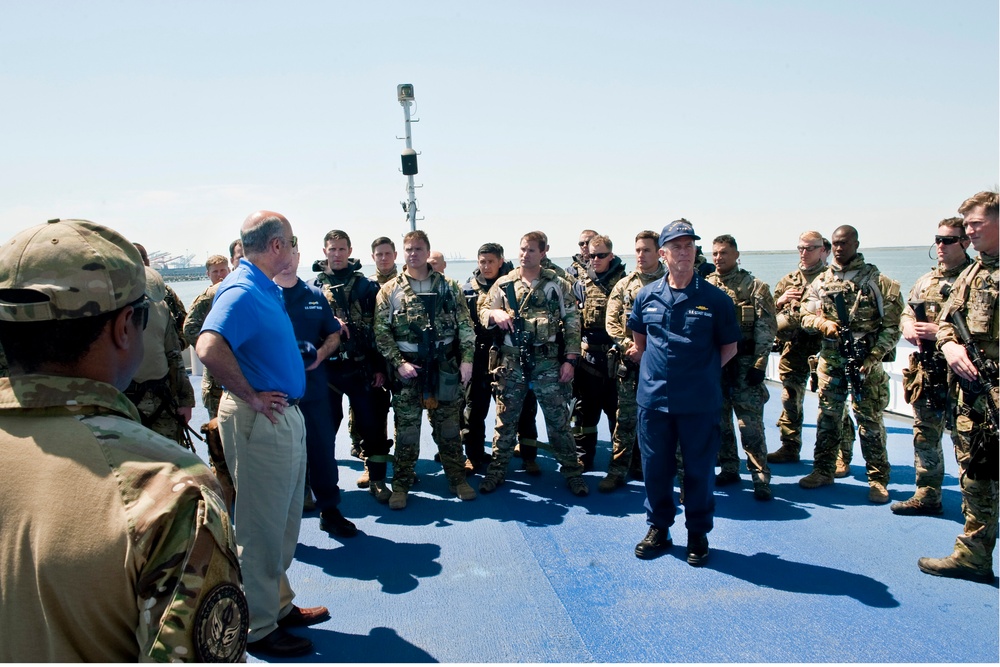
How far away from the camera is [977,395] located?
3.20m

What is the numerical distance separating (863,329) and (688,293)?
1771 millimetres

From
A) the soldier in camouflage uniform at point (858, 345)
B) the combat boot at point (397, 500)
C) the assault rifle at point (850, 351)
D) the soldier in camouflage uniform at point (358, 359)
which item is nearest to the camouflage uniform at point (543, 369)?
the combat boot at point (397, 500)

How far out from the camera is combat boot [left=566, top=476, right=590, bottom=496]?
4.73m

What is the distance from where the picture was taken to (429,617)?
3121 mm

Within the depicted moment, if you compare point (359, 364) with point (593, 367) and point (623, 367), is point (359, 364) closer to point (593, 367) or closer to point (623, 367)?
point (593, 367)

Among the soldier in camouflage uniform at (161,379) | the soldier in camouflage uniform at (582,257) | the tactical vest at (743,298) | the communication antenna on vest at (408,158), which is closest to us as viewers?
the soldier in camouflage uniform at (161,379)

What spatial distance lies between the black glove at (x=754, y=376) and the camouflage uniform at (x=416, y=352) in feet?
6.70

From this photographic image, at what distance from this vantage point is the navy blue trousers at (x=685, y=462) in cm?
369

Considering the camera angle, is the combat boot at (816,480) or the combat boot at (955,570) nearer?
the combat boot at (955,570)

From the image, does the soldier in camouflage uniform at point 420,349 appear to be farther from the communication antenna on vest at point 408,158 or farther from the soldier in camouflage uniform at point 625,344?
the communication antenna on vest at point 408,158

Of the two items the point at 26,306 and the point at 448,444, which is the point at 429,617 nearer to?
the point at 448,444

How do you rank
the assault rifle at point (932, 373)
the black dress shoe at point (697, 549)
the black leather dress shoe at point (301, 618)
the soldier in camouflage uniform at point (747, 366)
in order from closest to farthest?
the black leather dress shoe at point (301, 618) → the black dress shoe at point (697, 549) → the assault rifle at point (932, 373) → the soldier in camouflage uniform at point (747, 366)

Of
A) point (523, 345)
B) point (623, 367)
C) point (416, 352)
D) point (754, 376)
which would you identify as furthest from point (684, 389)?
point (416, 352)

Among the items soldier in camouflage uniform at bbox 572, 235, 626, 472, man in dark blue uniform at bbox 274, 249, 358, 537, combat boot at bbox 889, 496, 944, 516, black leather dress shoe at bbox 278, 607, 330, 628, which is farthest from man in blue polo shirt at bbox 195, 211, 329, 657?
combat boot at bbox 889, 496, 944, 516
